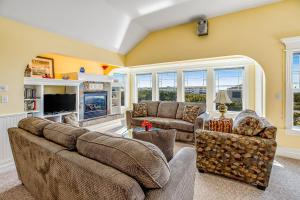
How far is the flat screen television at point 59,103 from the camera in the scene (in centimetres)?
405

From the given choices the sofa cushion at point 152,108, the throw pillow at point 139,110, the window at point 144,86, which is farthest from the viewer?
the window at point 144,86

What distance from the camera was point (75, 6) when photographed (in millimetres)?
3277

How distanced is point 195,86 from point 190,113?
60.9 inches

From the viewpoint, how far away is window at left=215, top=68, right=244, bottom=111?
4.77m

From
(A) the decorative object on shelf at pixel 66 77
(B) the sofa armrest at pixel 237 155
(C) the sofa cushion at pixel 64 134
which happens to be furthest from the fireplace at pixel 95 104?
(B) the sofa armrest at pixel 237 155

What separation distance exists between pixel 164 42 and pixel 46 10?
10.2 feet

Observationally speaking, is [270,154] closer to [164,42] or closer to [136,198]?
[136,198]

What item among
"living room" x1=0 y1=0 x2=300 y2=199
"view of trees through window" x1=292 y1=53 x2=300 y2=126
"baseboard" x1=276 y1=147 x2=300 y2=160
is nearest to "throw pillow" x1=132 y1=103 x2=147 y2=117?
"living room" x1=0 y1=0 x2=300 y2=199

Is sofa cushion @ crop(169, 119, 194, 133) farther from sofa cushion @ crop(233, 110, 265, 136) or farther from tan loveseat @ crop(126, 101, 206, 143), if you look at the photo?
sofa cushion @ crop(233, 110, 265, 136)

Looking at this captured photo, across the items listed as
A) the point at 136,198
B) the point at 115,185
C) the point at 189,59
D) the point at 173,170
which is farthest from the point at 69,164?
the point at 189,59

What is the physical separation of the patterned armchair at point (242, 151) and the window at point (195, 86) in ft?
10.1

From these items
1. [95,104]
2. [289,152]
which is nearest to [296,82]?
[289,152]

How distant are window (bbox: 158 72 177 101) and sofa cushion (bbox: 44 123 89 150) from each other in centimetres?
472

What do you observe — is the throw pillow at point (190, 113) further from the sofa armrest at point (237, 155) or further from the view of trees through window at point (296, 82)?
the view of trees through window at point (296, 82)
